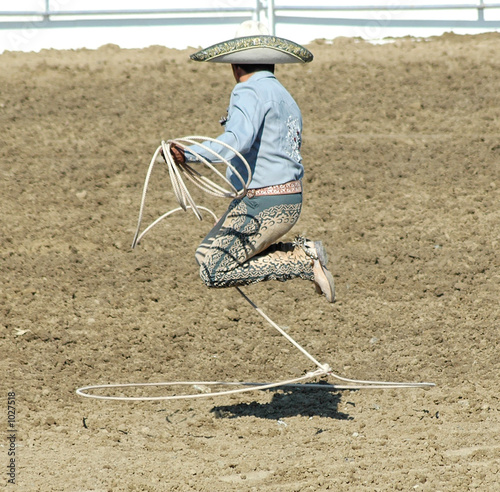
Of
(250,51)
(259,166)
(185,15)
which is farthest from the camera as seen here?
(185,15)

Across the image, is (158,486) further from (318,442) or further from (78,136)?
(78,136)

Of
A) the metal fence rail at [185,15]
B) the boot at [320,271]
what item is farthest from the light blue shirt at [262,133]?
the metal fence rail at [185,15]

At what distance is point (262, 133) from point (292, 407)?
1.99 meters

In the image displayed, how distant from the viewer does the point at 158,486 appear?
3.89 meters

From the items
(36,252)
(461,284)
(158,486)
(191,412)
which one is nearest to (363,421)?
(191,412)

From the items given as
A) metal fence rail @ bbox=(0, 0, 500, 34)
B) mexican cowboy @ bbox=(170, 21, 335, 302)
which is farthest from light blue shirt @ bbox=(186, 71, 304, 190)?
metal fence rail @ bbox=(0, 0, 500, 34)

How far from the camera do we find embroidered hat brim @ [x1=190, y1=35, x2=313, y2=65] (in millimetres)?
3982

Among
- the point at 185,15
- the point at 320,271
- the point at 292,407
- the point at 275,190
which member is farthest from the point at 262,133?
the point at 185,15

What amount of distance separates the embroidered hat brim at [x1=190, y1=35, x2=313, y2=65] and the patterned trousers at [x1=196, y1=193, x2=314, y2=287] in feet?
2.43

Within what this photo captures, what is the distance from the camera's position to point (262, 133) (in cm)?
404

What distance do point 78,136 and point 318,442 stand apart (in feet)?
19.0

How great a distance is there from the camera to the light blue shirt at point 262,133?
3834mm

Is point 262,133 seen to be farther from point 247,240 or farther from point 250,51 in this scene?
point 247,240

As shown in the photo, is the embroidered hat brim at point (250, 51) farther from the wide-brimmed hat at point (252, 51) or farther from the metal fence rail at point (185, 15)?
the metal fence rail at point (185, 15)
